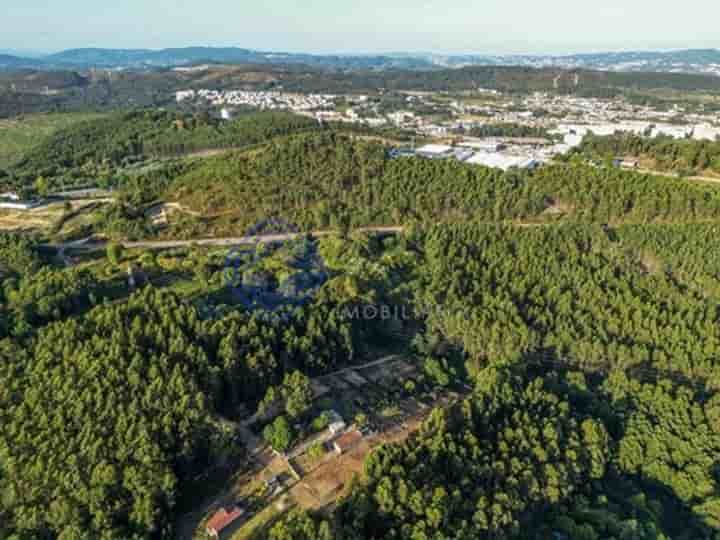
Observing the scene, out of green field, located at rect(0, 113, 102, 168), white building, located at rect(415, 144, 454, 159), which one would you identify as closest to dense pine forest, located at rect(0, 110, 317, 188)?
green field, located at rect(0, 113, 102, 168)

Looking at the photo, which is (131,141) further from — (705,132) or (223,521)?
(705,132)

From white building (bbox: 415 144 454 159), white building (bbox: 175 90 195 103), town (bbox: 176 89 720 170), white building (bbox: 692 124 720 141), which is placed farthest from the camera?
white building (bbox: 175 90 195 103)

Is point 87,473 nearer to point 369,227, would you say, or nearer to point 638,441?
point 638,441

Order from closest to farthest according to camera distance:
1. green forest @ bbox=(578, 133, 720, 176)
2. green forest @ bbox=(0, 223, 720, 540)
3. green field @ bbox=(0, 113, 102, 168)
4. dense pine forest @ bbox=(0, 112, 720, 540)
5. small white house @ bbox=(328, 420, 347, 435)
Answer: green forest @ bbox=(0, 223, 720, 540)
dense pine forest @ bbox=(0, 112, 720, 540)
small white house @ bbox=(328, 420, 347, 435)
green forest @ bbox=(578, 133, 720, 176)
green field @ bbox=(0, 113, 102, 168)

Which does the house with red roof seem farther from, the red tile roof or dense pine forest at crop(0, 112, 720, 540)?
dense pine forest at crop(0, 112, 720, 540)

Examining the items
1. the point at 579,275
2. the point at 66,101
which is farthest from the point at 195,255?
the point at 66,101

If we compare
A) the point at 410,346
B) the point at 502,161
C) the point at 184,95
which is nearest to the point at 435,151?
the point at 502,161
